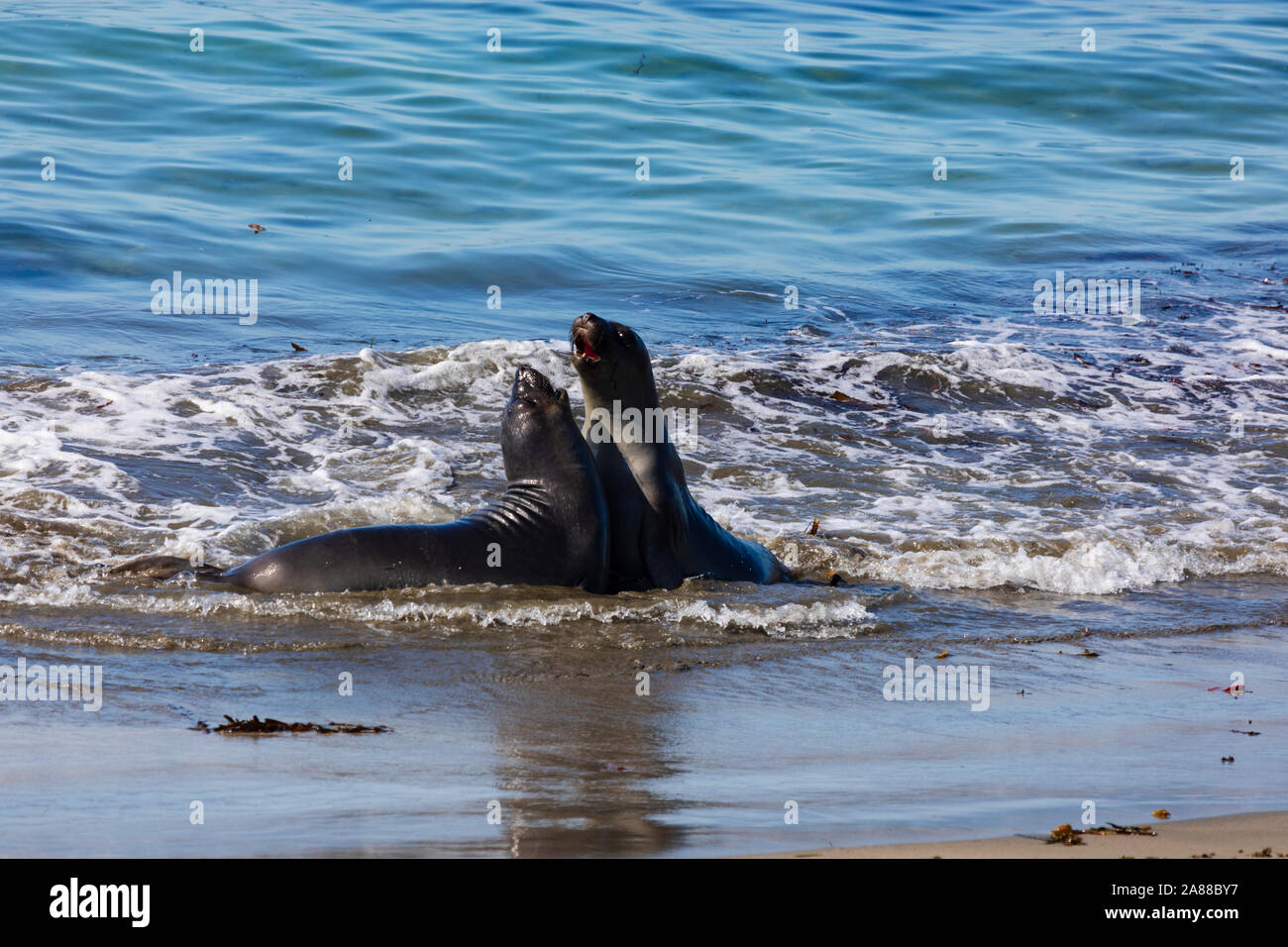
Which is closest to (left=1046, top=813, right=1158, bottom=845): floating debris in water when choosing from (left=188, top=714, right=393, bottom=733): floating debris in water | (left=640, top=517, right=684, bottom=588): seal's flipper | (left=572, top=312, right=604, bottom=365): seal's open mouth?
(left=188, top=714, right=393, bottom=733): floating debris in water

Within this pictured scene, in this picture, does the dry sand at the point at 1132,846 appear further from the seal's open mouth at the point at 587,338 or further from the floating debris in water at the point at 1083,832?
the seal's open mouth at the point at 587,338

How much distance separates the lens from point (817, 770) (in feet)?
14.7

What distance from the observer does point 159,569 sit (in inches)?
276

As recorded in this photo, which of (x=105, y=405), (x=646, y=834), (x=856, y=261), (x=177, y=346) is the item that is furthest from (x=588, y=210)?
(x=646, y=834)

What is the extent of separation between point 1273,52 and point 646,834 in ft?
93.7

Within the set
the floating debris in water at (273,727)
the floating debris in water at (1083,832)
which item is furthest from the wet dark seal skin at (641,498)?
the floating debris in water at (1083,832)

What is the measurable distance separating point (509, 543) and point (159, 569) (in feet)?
5.45

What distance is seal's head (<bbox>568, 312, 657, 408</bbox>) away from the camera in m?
7.37

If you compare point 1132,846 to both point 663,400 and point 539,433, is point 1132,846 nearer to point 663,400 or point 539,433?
point 539,433

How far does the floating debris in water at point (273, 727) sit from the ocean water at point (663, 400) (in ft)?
0.36

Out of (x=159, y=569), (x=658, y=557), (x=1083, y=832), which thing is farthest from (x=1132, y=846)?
(x=159, y=569)

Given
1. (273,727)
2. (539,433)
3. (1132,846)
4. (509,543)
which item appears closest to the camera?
(1132,846)

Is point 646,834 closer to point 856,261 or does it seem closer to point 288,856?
point 288,856

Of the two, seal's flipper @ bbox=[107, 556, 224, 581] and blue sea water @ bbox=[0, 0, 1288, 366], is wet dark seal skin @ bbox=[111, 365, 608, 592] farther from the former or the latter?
blue sea water @ bbox=[0, 0, 1288, 366]
